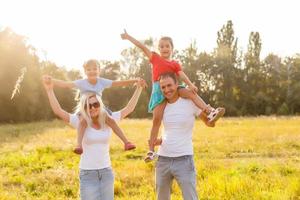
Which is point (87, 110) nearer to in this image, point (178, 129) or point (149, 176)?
point (178, 129)

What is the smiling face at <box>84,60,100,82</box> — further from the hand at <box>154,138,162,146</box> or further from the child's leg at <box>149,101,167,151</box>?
the hand at <box>154,138,162,146</box>

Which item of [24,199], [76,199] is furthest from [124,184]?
[24,199]

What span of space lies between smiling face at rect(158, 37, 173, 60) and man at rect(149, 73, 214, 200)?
831 mm

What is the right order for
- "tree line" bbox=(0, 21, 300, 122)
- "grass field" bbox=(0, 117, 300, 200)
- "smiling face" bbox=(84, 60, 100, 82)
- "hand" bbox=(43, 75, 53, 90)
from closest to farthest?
1. "hand" bbox=(43, 75, 53, 90)
2. "smiling face" bbox=(84, 60, 100, 82)
3. "grass field" bbox=(0, 117, 300, 200)
4. "tree line" bbox=(0, 21, 300, 122)

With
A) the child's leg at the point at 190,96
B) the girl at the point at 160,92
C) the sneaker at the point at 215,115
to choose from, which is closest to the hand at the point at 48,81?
the girl at the point at 160,92

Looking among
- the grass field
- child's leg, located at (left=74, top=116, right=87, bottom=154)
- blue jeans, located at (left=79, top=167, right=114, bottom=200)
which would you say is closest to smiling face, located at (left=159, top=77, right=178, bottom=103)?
child's leg, located at (left=74, top=116, right=87, bottom=154)

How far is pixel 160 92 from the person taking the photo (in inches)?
213

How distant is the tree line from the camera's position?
42.0 m

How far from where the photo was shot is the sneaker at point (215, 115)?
16.9ft

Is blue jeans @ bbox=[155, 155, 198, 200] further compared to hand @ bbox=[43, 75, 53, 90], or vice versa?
hand @ bbox=[43, 75, 53, 90]

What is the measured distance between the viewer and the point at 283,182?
8422 mm

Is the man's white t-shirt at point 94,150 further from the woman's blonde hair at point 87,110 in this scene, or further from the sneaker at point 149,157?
the sneaker at point 149,157

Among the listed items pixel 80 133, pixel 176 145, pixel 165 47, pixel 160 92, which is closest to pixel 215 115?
pixel 176 145

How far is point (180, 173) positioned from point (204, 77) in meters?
51.3
